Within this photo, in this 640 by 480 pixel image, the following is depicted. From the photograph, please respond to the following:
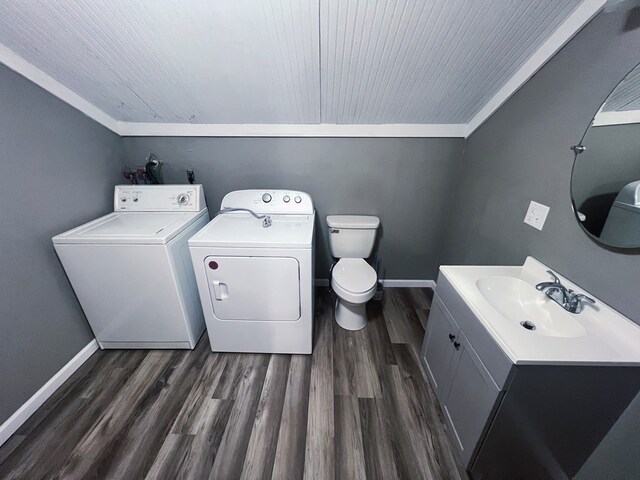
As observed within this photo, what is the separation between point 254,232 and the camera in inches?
61.8

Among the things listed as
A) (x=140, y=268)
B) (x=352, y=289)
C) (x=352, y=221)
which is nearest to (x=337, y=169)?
(x=352, y=221)

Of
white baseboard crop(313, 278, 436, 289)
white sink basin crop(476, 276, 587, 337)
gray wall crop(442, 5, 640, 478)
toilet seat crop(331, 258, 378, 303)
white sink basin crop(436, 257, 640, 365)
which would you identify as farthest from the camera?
white baseboard crop(313, 278, 436, 289)

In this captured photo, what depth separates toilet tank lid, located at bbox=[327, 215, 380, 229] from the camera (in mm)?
2023

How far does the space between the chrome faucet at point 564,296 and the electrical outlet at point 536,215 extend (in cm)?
28

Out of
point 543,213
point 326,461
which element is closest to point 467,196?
point 543,213

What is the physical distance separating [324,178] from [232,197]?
78 centimetres

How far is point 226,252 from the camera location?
1.43 metres

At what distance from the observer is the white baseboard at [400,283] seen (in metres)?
2.51

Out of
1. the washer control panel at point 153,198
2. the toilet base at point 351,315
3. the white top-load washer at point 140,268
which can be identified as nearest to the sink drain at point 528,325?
the toilet base at point 351,315

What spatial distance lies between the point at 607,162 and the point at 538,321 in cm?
72

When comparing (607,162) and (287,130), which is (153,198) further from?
(607,162)

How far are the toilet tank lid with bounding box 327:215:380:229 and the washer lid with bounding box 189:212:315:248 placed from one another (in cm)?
24

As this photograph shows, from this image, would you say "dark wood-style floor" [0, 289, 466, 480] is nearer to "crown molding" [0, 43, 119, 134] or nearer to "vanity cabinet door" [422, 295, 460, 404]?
"vanity cabinet door" [422, 295, 460, 404]

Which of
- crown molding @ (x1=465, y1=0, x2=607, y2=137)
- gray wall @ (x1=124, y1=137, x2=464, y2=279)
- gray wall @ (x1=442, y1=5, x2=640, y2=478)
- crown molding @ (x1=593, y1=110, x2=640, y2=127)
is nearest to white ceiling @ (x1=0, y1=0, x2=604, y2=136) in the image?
crown molding @ (x1=465, y1=0, x2=607, y2=137)
